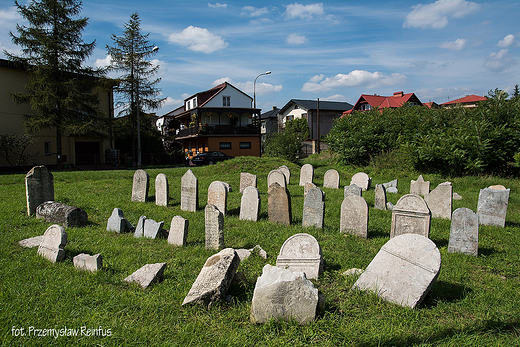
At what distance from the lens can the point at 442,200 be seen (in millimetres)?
8156

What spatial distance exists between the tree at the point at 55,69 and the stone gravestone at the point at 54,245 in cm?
2100

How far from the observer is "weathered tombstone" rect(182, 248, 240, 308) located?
3580 mm

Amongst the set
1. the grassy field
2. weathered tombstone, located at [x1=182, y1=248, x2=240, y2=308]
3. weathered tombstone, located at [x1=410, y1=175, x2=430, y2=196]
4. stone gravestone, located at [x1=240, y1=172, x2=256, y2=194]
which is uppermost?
stone gravestone, located at [x1=240, y1=172, x2=256, y2=194]

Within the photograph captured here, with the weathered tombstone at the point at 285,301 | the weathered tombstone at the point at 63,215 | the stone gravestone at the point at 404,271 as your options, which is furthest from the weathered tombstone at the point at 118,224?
the stone gravestone at the point at 404,271

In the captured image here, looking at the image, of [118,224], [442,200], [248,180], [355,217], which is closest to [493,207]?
[442,200]

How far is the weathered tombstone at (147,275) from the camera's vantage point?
4.10 m

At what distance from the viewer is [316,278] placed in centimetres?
436

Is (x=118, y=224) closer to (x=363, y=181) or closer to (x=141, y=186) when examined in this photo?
(x=141, y=186)

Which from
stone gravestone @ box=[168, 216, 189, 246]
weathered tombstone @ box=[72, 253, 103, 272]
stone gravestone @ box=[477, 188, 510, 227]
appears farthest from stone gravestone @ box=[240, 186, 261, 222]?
stone gravestone @ box=[477, 188, 510, 227]

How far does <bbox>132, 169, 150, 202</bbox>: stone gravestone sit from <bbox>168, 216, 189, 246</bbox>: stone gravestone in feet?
16.7

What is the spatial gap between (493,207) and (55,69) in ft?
88.8

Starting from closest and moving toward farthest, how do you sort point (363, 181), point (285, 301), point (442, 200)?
point (285, 301) < point (442, 200) < point (363, 181)

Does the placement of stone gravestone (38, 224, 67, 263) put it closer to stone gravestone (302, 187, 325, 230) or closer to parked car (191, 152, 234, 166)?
stone gravestone (302, 187, 325, 230)

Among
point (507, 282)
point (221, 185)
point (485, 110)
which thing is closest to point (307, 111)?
point (485, 110)
